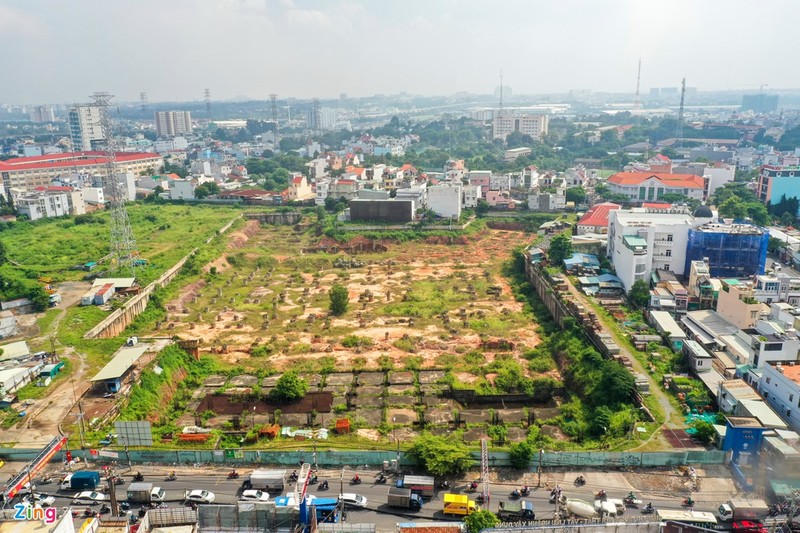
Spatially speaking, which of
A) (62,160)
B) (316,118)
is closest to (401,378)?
(62,160)

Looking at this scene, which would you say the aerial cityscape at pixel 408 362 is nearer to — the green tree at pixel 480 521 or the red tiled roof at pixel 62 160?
the green tree at pixel 480 521

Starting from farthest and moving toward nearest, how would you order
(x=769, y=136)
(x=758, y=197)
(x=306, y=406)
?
1. (x=769, y=136)
2. (x=758, y=197)
3. (x=306, y=406)

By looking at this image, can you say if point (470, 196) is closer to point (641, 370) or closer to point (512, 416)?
point (641, 370)

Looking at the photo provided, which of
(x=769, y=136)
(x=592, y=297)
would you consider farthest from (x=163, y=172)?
(x=769, y=136)

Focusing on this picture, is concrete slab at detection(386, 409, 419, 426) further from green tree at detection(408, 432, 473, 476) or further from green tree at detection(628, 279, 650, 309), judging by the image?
green tree at detection(628, 279, 650, 309)

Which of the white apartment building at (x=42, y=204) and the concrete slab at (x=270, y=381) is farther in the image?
the white apartment building at (x=42, y=204)

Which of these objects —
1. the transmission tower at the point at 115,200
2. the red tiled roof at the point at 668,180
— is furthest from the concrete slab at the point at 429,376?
the red tiled roof at the point at 668,180

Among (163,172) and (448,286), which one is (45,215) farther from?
(448,286)
